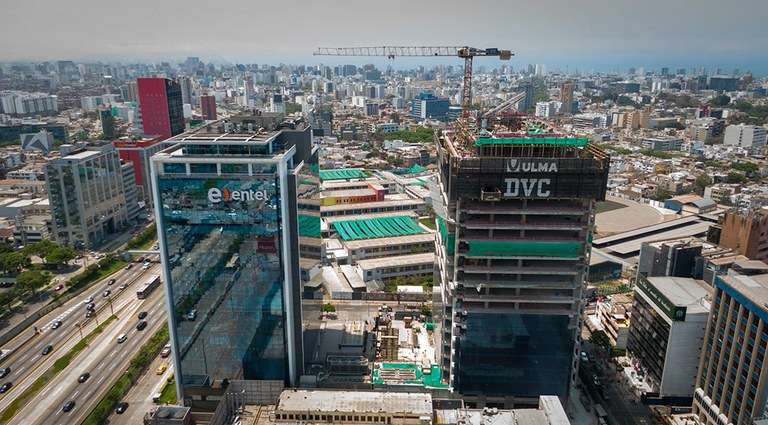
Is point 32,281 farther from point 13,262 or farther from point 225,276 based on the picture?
point 225,276

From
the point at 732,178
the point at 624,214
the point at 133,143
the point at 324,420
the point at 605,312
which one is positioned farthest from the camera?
the point at 732,178

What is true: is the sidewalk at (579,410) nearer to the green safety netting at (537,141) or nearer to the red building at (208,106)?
the green safety netting at (537,141)

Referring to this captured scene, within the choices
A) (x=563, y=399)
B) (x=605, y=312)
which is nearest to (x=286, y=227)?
(x=563, y=399)

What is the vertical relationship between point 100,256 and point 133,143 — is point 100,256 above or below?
below

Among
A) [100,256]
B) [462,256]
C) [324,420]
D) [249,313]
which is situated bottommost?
[100,256]

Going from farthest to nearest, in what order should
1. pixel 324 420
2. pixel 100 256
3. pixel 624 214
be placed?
pixel 624 214 < pixel 100 256 < pixel 324 420

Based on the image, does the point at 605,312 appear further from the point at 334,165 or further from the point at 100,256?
the point at 334,165
